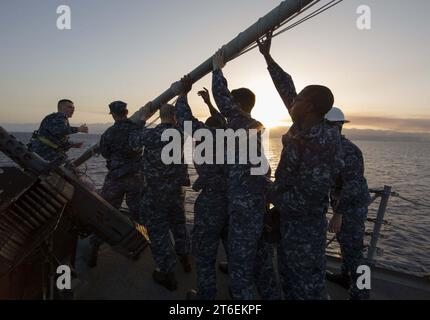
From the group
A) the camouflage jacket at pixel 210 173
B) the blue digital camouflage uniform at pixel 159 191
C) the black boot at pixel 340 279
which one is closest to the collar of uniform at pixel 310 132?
the camouflage jacket at pixel 210 173

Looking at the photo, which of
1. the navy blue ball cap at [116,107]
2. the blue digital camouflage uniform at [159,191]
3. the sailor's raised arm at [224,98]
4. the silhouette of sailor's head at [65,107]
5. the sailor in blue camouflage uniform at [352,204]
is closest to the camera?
the sailor's raised arm at [224,98]

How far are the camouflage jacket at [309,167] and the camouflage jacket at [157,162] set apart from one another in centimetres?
176

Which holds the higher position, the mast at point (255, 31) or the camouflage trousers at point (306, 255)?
the mast at point (255, 31)

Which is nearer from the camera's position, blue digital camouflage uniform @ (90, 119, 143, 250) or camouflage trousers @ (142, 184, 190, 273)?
camouflage trousers @ (142, 184, 190, 273)

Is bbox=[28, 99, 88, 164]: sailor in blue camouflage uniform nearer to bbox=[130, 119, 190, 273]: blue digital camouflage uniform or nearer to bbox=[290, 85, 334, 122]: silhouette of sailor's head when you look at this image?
bbox=[130, 119, 190, 273]: blue digital camouflage uniform

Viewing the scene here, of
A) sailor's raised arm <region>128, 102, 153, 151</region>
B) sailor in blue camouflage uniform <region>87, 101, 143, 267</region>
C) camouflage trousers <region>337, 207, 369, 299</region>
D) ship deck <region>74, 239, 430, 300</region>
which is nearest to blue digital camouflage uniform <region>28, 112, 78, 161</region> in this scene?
sailor in blue camouflage uniform <region>87, 101, 143, 267</region>

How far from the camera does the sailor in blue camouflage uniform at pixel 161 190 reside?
15.6ft

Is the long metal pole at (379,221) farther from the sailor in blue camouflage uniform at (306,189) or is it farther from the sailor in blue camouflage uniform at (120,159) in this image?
the sailor in blue camouflage uniform at (120,159)

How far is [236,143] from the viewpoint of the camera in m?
3.87

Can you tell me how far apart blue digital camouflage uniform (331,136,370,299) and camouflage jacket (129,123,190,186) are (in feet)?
7.15

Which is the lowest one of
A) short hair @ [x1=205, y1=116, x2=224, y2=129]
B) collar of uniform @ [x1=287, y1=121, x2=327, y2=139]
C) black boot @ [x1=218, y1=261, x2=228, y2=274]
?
black boot @ [x1=218, y1=261, x2=228, y2=274]

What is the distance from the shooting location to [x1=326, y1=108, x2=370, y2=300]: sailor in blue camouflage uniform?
419 cm
